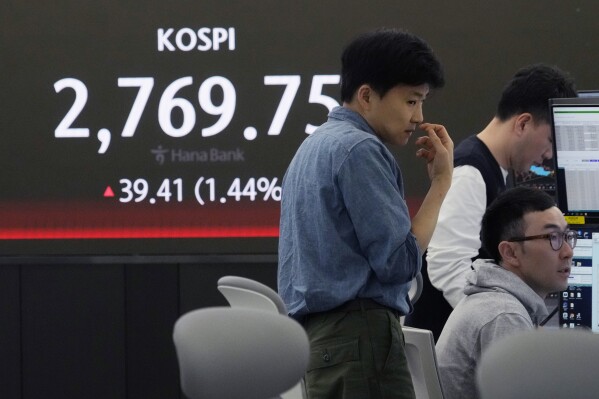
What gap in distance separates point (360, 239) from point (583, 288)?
0.84m

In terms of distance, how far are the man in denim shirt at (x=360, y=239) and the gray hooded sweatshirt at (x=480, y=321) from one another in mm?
223

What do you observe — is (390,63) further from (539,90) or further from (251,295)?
(539,90)

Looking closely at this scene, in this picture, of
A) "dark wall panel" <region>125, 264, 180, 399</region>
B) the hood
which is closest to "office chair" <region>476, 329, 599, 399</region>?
the hood

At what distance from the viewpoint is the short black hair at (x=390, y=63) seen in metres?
2.71

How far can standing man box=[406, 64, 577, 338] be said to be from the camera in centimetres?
331

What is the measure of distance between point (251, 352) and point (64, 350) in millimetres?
3678

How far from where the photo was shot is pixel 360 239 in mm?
2570

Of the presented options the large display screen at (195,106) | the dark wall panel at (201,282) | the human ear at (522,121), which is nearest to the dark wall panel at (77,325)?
the large display screen at (195,106)

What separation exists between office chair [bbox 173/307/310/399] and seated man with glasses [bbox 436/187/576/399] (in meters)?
0.86

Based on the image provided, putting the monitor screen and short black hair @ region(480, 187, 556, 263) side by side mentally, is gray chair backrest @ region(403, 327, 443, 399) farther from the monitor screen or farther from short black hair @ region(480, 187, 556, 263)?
the monitor screen

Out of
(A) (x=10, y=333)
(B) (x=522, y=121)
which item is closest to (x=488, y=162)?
(B) (x=522, y=121)

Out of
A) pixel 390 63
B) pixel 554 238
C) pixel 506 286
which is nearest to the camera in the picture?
pixel 390 63

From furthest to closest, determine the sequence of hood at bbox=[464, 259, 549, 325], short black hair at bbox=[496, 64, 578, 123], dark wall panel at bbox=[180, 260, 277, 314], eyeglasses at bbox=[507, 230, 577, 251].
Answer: dark wall panel at bbox=[180, 260, 277, 314], short black hair at bbox=[496, 64, 578, 123], eyeglasses at bbox=[507, 230, 577, 251], hood at bbox=[464, 259, 549, 325]

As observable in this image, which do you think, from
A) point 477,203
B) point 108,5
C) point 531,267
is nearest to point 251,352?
point 531,267
